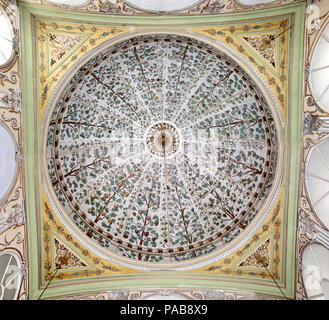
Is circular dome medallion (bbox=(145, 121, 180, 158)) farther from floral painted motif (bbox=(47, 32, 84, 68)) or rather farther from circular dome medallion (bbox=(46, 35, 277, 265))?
floral painted motif (bbox=(47, 32, 84, 68))

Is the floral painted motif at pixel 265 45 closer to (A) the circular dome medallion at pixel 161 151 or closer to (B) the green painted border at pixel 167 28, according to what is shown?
(B) the green painted border at pixel 167 28

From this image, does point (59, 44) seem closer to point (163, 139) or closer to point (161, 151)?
point (163, 139)

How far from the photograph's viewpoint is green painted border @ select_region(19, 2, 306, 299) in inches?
268

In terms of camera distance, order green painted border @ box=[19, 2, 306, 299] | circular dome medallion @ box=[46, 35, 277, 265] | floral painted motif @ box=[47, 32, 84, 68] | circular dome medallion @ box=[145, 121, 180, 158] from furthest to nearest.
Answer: circular dome medallion @ box=[145, 121, 180, 158]
circular dome medallion @ box=[46, 35, 277, 265]
floral painted motif @ box=[47, 32, 84, 68]
green painted border @ box=[19, 2, 306, 299]

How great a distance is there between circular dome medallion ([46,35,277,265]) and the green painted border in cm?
67

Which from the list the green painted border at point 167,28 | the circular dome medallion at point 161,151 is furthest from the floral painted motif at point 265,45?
the circular dome medallion at point 161,151

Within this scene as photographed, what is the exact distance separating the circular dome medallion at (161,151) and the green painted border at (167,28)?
2.21 feet

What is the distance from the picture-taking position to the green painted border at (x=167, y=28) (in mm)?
6809

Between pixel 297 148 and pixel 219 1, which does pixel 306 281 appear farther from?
pixel 219 1

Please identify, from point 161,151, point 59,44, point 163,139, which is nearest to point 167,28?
point 59,44

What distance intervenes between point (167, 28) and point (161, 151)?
11.9 ft

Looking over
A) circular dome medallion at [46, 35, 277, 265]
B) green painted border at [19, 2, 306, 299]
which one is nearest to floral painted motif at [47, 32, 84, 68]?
green painted border at [19, 2, 306, 299]

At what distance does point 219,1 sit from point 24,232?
6249mm

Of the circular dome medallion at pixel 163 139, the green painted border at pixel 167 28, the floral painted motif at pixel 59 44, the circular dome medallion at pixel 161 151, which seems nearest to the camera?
the green painted border at pixel 167 28
